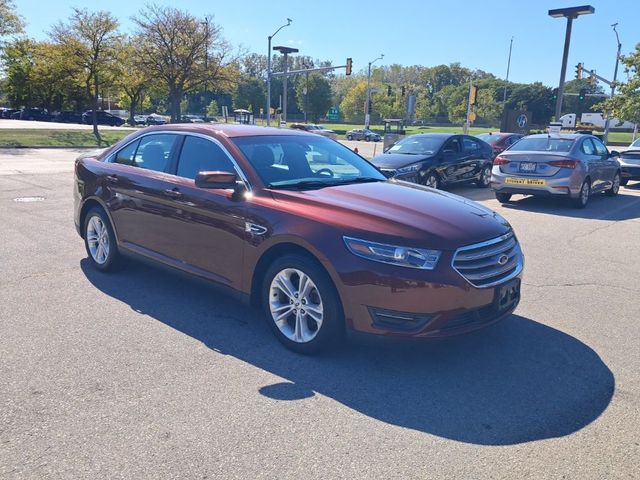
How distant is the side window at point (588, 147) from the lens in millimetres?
11855

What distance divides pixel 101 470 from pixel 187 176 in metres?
2.86

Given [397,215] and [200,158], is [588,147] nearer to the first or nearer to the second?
[397,215]

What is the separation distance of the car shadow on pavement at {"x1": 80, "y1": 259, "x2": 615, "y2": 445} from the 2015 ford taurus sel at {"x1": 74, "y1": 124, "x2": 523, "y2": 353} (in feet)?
0.97

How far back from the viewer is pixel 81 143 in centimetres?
2967

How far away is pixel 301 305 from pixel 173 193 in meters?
1.76

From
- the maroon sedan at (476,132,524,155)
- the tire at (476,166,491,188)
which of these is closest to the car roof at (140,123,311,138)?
the tire at (476,166,491,188)

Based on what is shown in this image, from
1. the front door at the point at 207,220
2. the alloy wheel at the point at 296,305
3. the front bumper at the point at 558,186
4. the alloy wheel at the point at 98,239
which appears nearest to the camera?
the alloy wheel at the point at 296,305

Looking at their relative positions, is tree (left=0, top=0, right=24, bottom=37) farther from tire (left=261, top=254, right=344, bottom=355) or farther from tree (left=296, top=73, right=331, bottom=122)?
tree (left=296, top=73, right=331, bottom=122)

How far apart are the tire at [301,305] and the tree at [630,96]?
31031 millimetres

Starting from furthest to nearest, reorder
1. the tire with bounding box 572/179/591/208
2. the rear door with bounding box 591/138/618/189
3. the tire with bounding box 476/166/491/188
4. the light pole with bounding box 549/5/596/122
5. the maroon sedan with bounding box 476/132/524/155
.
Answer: the light pole with bounding box 549/5/596/122, the maroon sedan with bounding box 476/132/524/155, the tire with bounding box 476/166/491/188, the rear door with bounding box 591/138/618/189, the tire with bounding box 572/179/591/208

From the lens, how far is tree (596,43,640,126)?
2919cm

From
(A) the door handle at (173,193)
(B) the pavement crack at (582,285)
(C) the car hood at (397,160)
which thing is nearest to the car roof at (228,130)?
(A) the door handle at (173,193)

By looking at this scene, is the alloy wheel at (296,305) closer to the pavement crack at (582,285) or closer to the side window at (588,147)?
the pavement crack at (582,285)

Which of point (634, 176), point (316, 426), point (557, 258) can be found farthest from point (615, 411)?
point (634, 176)
